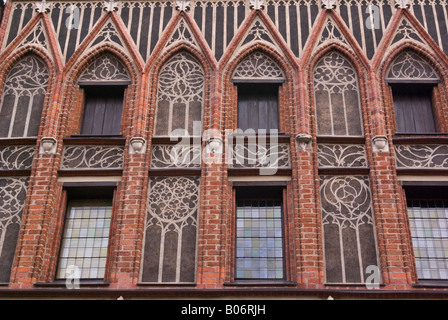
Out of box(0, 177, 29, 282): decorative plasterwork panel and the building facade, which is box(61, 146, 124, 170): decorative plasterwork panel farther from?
box(0, 177, 29, 282): decorative plasterwork panel

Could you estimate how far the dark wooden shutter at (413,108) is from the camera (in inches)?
523

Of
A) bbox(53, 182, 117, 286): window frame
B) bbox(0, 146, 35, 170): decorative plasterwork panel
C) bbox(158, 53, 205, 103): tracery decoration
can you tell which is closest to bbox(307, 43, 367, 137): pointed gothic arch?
bbox(158, 53, 205, 103): tracery decoration

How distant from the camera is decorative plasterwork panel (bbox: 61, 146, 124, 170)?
12.7m

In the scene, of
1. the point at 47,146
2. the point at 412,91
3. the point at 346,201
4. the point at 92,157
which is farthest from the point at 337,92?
the point at 47,146

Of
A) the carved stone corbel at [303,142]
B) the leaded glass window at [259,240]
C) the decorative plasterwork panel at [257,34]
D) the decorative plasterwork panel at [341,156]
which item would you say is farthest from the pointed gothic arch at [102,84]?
the decorative plasterwork panel at [341,156]

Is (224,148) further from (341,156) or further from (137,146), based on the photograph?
(341,156)

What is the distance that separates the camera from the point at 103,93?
14.0 m

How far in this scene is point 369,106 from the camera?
13.0 meters

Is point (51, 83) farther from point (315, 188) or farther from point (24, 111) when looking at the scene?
point (315, 188)

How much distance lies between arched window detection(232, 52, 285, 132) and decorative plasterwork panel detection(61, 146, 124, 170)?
294cm
